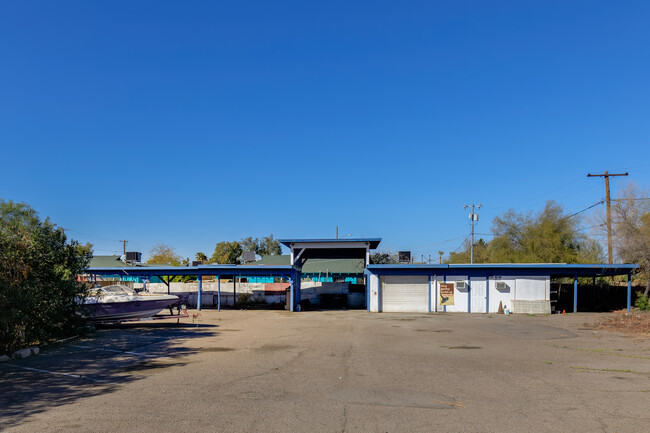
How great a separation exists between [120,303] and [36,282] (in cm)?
635

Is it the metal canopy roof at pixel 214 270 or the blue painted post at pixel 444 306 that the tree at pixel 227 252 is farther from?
the blue painted post at pixel 444 306

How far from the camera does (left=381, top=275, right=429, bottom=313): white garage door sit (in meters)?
30.2

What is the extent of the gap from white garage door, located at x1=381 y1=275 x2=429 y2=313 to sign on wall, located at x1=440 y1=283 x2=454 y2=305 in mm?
988

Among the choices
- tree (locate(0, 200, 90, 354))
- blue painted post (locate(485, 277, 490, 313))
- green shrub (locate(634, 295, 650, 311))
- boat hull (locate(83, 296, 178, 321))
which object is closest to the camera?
tree (locate(0, 200, 90, 354))

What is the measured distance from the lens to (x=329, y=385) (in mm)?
8711

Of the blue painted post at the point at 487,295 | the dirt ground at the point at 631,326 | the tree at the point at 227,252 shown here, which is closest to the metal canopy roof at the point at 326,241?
the blue painted post at the point at 487,295

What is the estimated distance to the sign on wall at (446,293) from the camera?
98.1 ft

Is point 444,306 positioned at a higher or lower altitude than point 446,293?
lower

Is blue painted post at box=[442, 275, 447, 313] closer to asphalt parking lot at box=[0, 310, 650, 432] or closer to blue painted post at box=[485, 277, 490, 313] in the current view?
blue painted post at box=[485, 277, 490, 313]

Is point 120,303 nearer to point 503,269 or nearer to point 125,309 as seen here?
point 125,309

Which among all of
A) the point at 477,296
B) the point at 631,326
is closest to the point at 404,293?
the point at 477,296

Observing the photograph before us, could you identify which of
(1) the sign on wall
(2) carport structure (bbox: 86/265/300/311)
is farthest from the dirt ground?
(2) carport structure (bbox: 86/265/300/311)

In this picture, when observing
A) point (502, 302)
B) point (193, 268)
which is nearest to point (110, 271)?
point (193, 268)

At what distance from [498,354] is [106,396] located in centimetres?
1018
